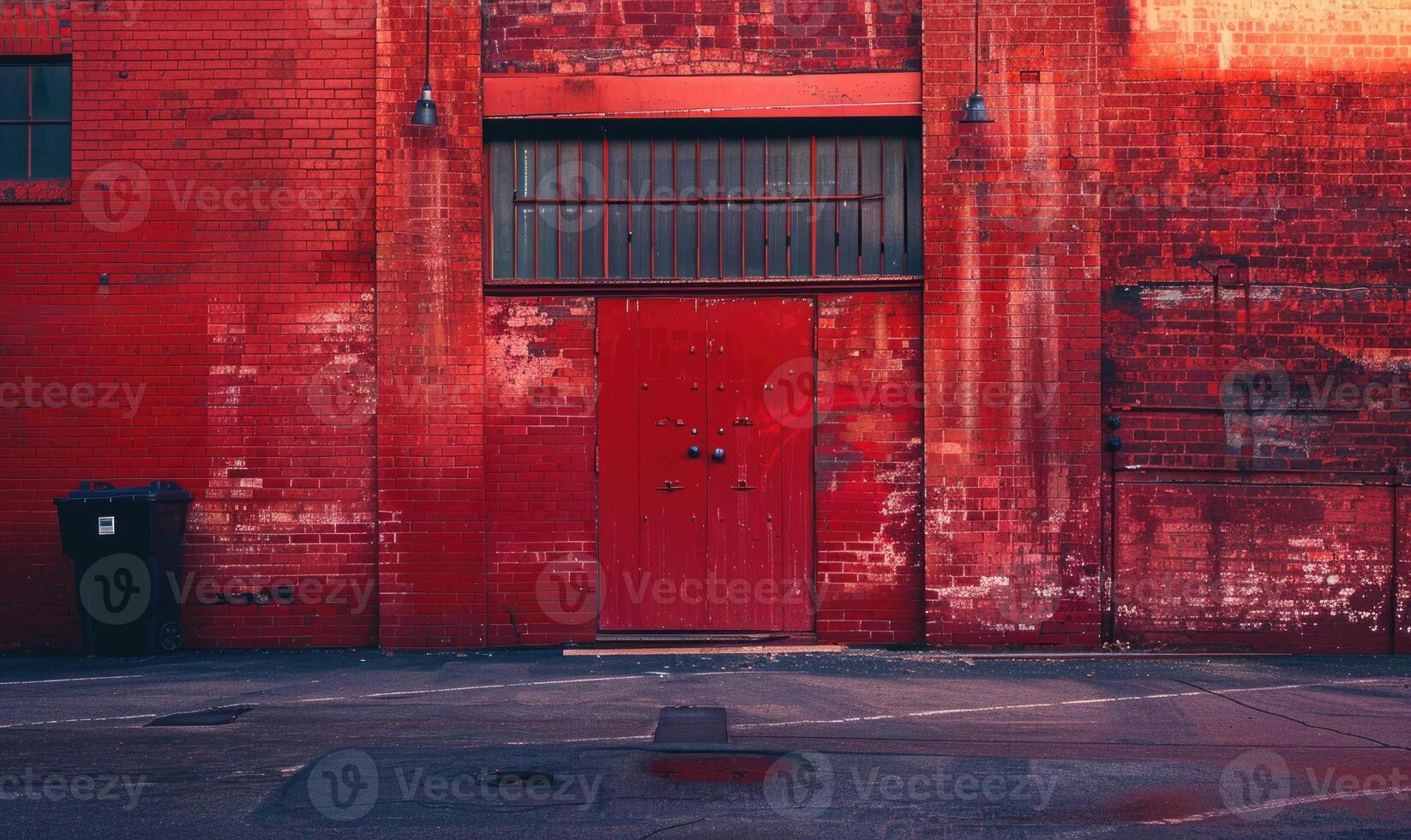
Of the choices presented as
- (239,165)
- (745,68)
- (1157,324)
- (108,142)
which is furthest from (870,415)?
(108,142)

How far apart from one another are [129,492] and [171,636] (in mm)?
1231

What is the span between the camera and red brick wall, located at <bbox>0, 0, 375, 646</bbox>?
31.9 ft

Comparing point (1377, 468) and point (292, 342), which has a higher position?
point (292, 342)

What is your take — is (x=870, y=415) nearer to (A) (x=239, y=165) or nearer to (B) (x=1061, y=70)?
(B) (x=1061, y=70)

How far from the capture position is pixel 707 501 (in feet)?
31.9

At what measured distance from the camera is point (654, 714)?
720cm

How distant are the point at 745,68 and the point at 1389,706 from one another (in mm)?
6719

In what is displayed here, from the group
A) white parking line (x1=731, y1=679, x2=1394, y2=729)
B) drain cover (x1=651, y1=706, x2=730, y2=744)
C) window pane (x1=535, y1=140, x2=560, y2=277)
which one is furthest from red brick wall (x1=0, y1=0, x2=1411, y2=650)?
drain cover (x1=651, y1=706, x2=730, y2=744)

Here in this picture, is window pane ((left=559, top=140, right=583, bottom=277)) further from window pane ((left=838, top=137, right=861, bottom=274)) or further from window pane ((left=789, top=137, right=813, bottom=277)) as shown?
window pane ((left=838, top=137, right=861, bottom=274))

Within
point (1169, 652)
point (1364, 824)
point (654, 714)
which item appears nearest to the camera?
point (1364, 824)

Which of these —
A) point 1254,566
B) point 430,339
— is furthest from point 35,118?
point 1254,566

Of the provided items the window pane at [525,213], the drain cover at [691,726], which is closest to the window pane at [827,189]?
the window pane at [525,213]

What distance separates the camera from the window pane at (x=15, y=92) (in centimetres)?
985

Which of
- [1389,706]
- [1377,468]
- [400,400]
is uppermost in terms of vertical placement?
[400,400]
